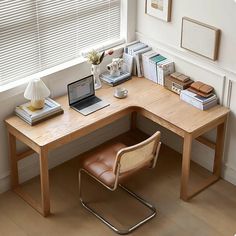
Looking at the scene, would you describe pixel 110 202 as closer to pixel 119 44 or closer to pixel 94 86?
pixel 94 86

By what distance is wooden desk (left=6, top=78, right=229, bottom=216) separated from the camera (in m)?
4.44

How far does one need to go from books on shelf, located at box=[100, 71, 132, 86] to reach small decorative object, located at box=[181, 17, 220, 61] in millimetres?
579

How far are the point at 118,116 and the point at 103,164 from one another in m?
0.46

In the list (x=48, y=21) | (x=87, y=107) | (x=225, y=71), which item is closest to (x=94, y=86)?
(x=87, y=107)

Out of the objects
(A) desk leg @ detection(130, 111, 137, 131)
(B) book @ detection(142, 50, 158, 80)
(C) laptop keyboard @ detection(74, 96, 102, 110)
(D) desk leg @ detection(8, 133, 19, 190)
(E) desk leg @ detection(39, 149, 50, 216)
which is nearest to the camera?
(E) desk leg @ detection(39, 149, 50, 216)

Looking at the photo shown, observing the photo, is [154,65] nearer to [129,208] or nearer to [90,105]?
[90,105]

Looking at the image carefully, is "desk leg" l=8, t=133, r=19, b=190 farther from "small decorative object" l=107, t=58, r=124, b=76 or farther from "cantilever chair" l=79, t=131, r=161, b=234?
"small decorative object" l=107, t=58, r=124, b=76

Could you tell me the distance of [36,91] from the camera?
449cm

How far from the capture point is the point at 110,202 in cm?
475

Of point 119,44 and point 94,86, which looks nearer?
point 94,86

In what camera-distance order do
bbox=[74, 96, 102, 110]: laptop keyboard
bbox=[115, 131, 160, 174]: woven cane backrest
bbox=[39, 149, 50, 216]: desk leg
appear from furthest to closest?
bbox=[74, 96, 102, 110]: laptop keyboard, bbox=[39, 149, 50, 216]: desk leg, bbox=[115, 131, 160, 174]: woven cane backrest

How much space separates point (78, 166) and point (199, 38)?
4.84 ft

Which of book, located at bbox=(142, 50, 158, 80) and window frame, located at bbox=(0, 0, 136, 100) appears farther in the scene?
book, located at bbox=(142, 50, 158, 80)

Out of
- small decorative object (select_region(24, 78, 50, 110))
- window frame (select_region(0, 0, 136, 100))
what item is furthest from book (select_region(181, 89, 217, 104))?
small decorative object (select_region(24, 78, 50, 110))
